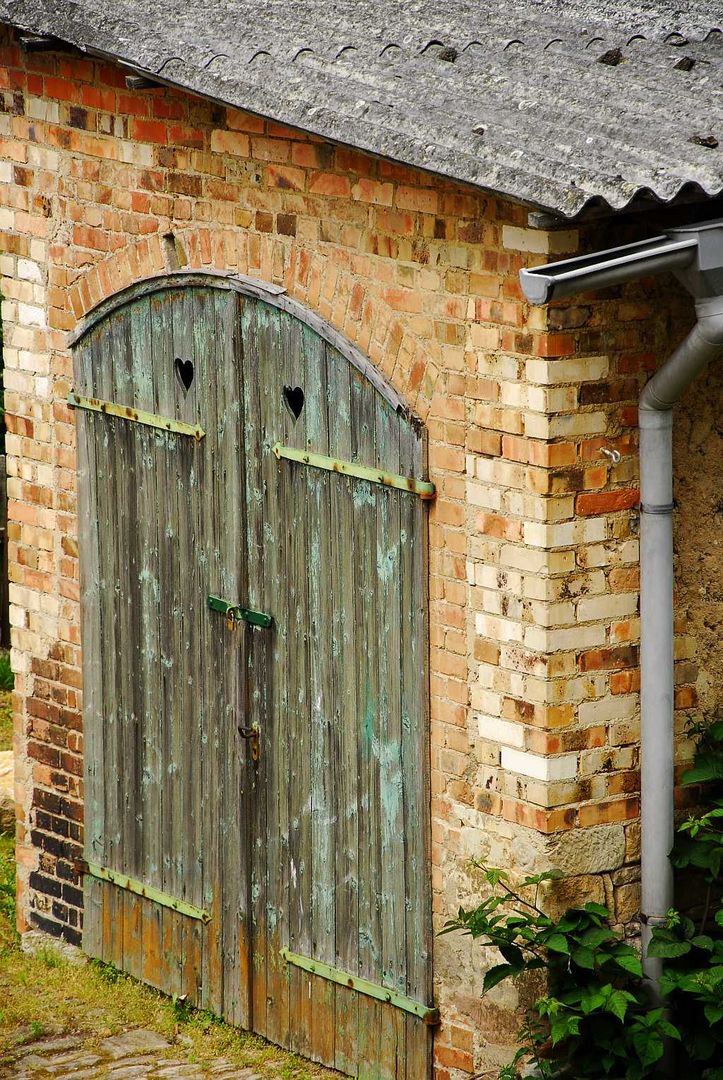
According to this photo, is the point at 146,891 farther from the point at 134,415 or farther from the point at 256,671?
the point at 134,415

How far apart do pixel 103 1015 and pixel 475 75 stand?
3.50 m

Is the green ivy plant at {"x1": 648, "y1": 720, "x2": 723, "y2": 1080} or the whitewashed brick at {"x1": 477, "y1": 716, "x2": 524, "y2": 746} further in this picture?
the whitewashed brick at {"x1": 477, "y1": 716, "x2": 524, "y2": 746}

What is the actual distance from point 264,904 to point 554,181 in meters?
2.77

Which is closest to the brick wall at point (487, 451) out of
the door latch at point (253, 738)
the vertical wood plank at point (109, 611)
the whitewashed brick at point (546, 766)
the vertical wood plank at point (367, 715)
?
the whitewashed brick at point (546, 766)

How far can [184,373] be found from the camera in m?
6.56

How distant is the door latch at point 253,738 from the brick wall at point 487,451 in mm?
814

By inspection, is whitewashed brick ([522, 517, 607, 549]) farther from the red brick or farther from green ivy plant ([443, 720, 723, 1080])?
green ivy plant ([443, 720, 723, 1080])

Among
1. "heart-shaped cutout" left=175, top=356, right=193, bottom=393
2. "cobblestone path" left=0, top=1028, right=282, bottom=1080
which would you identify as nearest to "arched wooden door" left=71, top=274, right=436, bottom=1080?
"heart-shaped cutout" left=175, top=356, right=193, bottom=393

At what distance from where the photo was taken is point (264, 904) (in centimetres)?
648

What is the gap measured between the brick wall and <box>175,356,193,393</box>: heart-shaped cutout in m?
0.32

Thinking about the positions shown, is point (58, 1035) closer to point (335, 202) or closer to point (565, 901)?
point (565, 901)

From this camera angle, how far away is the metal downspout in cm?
532

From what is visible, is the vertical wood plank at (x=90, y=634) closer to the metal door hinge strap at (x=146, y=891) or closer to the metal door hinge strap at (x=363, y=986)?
the metal door hinge strap at (x=146, y=891)

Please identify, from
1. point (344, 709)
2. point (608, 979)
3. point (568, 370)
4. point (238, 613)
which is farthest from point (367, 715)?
point (568, 370)
